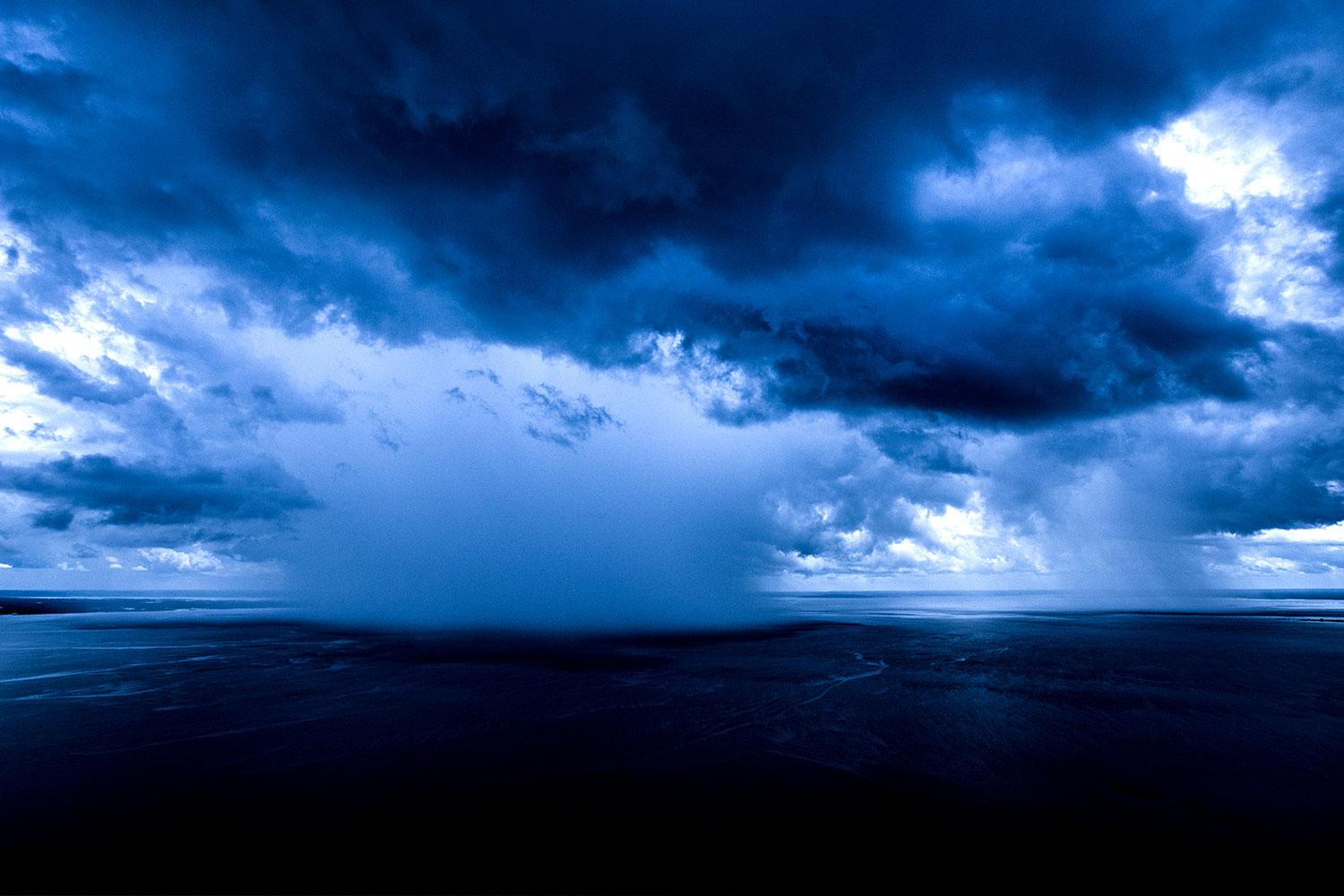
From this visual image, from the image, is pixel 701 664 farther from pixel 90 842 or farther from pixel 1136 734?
pixel 90 842

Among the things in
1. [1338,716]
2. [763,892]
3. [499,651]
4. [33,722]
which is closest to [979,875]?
[763,892]

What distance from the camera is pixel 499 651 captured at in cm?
4372

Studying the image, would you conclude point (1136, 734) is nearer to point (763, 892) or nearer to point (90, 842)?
point (763, 892)

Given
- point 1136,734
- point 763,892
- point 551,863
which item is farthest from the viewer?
point 1136,734

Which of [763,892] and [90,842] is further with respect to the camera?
[90,842]

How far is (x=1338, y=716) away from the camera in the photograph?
75.4ft

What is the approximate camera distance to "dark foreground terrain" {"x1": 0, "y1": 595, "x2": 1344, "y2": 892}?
10906mm

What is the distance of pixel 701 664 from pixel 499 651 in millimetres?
16359

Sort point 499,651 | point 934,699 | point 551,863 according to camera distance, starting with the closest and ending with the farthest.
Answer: point 551,863 → point 934,699 → point 499,651

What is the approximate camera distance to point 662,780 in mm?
15094

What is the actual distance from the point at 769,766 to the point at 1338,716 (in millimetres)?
23761

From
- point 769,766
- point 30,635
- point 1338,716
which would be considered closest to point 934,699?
point 769,766

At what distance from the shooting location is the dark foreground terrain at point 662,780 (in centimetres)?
Answer: 1091

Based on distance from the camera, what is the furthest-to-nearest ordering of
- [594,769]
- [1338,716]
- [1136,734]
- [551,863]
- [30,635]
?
[30,635] → [1338,716] → [1136,734] → [594,769] → [551,863]
